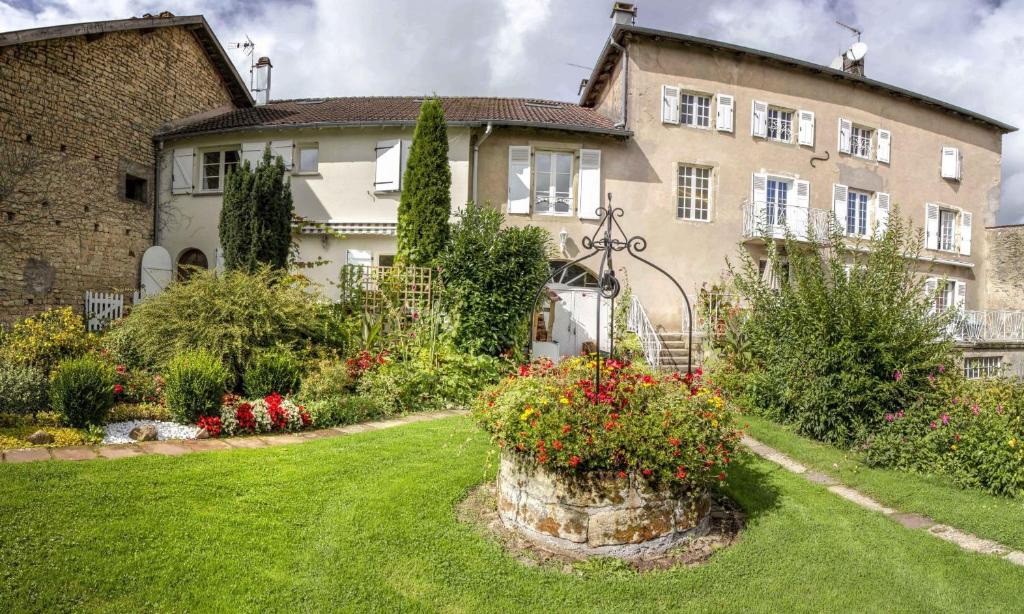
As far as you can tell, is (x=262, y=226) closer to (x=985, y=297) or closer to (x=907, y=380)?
(x=907, y=380)

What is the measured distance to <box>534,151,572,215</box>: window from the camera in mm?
13555

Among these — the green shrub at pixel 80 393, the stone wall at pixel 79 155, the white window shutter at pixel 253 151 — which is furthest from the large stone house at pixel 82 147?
the green shrub at pixel 80 393

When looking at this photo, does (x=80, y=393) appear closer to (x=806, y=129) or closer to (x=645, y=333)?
(x=645, y=333)

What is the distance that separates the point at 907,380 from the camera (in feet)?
21.8

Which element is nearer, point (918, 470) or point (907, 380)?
point (918, 470)

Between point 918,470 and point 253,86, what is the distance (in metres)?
18.5

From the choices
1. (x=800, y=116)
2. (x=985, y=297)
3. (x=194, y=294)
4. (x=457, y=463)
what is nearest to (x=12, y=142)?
(x=194, y=294)

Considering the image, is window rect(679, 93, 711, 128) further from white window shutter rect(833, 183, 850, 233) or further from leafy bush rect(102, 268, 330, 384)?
leafy bush rect(102, 268, 330, 384)

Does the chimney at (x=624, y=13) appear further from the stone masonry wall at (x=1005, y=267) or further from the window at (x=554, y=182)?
the stone masonry wall at (x=1005, y=267)

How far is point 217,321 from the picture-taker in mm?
7375

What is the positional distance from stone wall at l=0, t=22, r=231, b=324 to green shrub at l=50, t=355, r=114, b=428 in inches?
260

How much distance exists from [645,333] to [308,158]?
934 centimetres

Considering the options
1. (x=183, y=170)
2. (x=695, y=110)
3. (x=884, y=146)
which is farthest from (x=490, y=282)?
(x=884, y=146)

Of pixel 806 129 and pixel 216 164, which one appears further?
pixel 806 129
